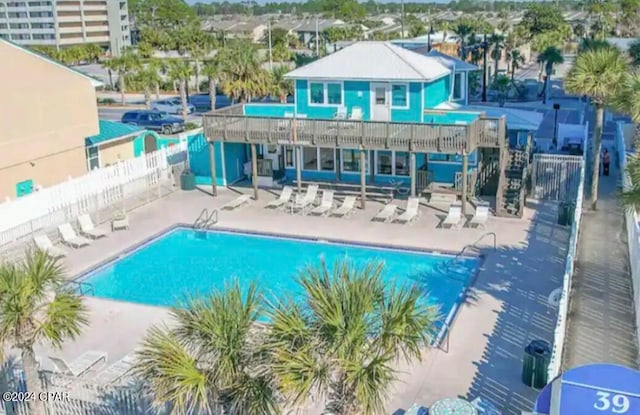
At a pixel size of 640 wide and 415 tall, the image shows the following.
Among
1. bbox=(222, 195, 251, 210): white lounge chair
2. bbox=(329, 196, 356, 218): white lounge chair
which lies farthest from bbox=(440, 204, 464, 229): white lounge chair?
bbox=(222, 195, 251, 210): white lounge chair

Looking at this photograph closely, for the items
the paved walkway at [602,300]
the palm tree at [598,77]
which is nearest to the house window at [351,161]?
the palm tree at [598,77]

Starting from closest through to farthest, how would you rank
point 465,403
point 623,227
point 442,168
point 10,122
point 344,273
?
point 344,273, point 465,403, point 623,227, point 10,122, point 442,168

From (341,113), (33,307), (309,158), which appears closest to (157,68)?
(309,158)

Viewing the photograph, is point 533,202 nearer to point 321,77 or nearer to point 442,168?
point 442,168

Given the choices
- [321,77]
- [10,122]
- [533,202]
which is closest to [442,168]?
[533,202]

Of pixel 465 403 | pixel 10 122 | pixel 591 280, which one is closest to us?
pixel 465 403

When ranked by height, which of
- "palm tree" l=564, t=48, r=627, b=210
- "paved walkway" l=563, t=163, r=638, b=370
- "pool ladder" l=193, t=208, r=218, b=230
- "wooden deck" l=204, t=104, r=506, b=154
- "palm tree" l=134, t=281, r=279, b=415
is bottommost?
"paved walkway" l=563, t=163, r=638, b=370

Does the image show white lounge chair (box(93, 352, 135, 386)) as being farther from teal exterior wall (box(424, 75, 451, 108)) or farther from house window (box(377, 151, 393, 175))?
teal exterior wall (box(424, 75, 451, 108))
